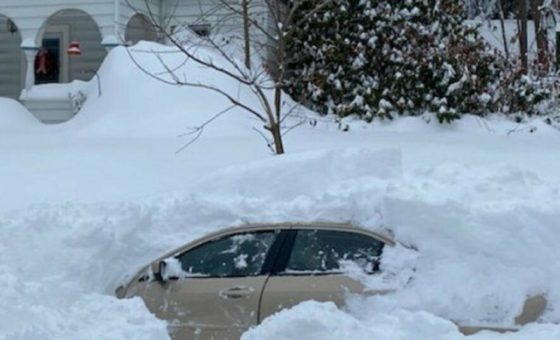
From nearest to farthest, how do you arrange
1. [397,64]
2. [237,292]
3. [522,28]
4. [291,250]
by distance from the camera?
[237,292] → [291,250] → [397,64] → [522,28]

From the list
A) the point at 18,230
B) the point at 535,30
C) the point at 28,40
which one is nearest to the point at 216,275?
the point at 18,230

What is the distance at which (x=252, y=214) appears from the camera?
6828 mm

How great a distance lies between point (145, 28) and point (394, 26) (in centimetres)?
566

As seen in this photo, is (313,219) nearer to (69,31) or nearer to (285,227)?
(285,227)

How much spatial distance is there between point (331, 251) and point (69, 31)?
1638 centimetres

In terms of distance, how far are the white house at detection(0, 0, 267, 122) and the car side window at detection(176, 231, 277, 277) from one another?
30.4ft

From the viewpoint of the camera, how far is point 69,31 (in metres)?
20.7

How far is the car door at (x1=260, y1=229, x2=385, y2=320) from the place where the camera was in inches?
222

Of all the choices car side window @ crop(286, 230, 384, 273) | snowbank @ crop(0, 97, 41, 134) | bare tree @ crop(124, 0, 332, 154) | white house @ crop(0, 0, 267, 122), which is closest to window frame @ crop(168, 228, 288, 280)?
car side window @ crop(286, 230, 384, 273)

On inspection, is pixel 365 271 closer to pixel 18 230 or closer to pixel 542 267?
pixel 542 267

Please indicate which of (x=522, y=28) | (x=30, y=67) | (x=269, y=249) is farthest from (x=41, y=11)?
(x=269, y=249)

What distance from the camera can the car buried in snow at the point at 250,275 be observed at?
5.69 meters

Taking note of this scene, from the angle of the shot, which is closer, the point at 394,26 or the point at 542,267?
the point at 542,267

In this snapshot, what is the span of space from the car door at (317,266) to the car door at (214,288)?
0.12 meters
